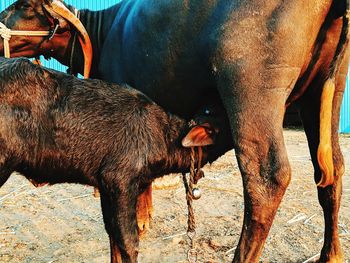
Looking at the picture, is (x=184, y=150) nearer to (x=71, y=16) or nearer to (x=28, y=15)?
(x=71, y=16)

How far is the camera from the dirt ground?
3660 mm

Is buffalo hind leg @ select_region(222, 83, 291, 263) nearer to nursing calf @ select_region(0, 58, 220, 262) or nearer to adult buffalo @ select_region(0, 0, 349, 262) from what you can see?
adult buffalo @ select_region(0, 0, 349, 262)

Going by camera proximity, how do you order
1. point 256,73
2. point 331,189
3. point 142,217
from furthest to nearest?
point 142,217 → point 331,189 → point 256,73

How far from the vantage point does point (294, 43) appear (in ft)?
8.92

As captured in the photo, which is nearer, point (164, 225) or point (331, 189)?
point (331, 189)

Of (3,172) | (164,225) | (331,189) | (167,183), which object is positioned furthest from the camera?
(167,183)

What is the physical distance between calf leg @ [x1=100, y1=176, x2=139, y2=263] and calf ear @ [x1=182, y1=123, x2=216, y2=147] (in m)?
0.42

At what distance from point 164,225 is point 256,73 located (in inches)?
78.9

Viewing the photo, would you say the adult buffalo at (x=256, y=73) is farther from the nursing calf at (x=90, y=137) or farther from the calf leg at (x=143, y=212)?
the calf leg at (x=143, y=212)

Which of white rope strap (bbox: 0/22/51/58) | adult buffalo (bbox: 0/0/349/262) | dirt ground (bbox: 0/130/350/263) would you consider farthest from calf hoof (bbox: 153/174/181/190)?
adult buffalo (bbox: 0/0/349/262)

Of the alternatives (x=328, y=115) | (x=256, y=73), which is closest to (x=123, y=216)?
(x=256, y=73)

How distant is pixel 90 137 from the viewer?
285 centimetres

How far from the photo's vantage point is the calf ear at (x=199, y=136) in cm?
299

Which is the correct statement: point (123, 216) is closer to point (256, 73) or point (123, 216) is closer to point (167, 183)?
point (256, 73)
